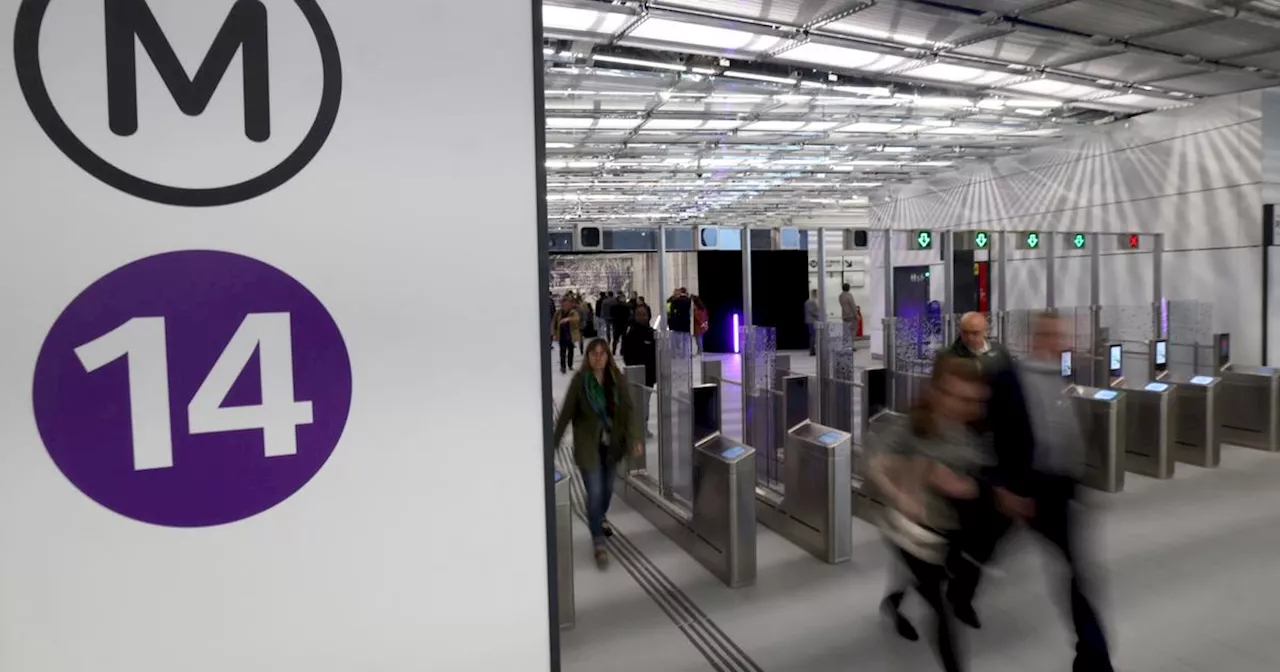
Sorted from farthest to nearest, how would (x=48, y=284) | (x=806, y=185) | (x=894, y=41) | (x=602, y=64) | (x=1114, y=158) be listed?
(x=806, y=185)
(x=1114, y=158)
(x=602, y=64)
(x=894, y=41)
(x=48, y=284)

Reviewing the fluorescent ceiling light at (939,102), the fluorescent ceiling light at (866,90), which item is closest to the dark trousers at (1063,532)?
the fluorescent ceiling light at (866,90)

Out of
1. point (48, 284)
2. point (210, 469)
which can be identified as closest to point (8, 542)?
point (210, 469)

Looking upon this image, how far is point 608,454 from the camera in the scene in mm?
4391

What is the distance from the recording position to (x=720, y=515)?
4.17 meters

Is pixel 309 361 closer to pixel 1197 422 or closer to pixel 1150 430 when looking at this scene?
pixel 1150 430

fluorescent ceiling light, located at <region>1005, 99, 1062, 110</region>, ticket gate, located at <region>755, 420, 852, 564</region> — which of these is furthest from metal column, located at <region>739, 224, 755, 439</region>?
fluorescent ceiling light, located at <region>1005, 99, 1062, 110</region>

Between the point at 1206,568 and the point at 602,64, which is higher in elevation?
the point at 602,64

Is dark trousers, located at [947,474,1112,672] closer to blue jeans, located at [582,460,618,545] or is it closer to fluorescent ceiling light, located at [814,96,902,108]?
blue jeans, located at [582,460,618,545]

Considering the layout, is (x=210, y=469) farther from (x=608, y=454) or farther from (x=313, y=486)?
(x=608, y=454)

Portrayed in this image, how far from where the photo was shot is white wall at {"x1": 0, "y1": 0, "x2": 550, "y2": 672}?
1.31 meters

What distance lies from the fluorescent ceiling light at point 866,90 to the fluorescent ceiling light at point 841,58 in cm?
67

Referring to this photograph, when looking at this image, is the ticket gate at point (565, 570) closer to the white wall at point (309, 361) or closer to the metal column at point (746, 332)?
the white wall at point (309, 361)

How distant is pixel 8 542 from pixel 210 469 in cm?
33

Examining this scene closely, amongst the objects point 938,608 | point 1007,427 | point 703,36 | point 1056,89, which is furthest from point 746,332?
point 1056,89
